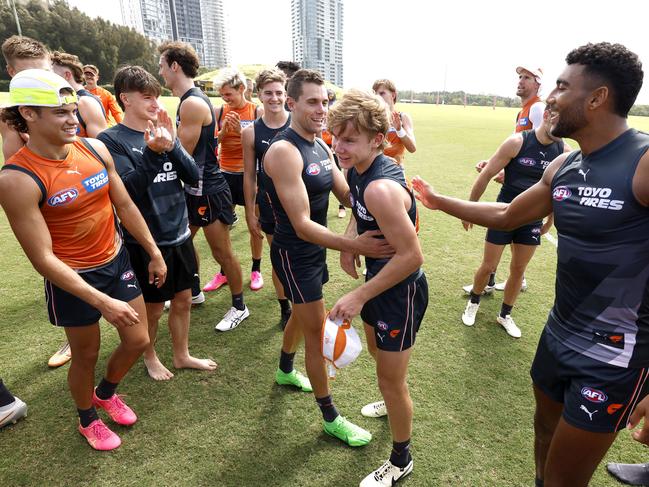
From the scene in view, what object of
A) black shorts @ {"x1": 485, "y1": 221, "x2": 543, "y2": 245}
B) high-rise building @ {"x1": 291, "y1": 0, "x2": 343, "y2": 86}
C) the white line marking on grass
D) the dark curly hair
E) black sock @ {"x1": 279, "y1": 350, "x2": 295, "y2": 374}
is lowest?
the white line marking on grass

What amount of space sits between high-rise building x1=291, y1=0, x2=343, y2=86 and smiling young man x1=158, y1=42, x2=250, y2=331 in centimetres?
11295

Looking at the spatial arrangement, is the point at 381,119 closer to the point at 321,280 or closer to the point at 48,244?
the point at 321,280

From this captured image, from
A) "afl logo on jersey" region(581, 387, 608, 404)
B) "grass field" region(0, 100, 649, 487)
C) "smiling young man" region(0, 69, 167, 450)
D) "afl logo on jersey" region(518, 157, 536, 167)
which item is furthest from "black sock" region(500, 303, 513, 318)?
"smiling young man" region(0, 69, 167, 450)

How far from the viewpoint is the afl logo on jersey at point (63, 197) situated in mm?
2389

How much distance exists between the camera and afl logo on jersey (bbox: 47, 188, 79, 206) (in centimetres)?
239

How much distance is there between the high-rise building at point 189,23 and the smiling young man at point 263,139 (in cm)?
11694

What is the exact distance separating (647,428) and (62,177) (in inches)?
134

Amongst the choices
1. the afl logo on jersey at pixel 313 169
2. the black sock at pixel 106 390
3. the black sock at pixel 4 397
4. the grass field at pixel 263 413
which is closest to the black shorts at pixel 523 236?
the grass field at pixel 263 413

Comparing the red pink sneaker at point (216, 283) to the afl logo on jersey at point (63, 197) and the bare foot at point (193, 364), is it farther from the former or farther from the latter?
the afl logo on jersey at point (63, 197)

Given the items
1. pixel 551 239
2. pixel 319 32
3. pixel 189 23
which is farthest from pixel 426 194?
pixel 189 23

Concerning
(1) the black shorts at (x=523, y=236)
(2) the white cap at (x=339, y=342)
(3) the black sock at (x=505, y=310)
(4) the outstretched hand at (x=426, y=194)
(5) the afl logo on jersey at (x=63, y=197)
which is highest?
(5) the afl logo on jersey at (x=63, y=197)

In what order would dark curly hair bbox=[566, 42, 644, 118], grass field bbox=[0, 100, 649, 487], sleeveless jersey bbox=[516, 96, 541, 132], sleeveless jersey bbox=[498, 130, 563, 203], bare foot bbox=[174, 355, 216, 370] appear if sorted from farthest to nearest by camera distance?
sleeveless jersey bbox=[516, 96, 541, 132] < sleeveless jersey bbox=[498, 130, 563, 203] < bare foot bbox=[174, 355, 216, 370] < grass field bbox=[0, 100, 649, 487] < dark curly hair bbox=[566, 42, 644, 118]

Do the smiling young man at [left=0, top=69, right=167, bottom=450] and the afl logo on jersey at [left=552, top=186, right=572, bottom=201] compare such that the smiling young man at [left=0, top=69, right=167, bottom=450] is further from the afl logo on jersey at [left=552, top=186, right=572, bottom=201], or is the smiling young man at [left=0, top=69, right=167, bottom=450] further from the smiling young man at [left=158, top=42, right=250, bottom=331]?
the afl logo on jersey at [left=552, top=186, right=572, bottom=201]

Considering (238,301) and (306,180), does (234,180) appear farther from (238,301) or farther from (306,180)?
(306,180)
